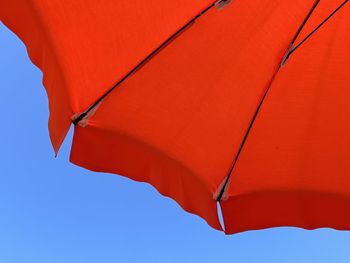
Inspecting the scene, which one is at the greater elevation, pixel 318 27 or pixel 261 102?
pixel 318 27

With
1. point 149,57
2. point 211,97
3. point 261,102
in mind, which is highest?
point 149,57

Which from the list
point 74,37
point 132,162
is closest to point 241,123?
point 132,162

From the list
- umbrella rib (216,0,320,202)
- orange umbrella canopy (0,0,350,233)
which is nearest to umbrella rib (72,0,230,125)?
orange umbrella canopy (0,0,350,233)

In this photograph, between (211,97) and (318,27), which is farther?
(211,97)

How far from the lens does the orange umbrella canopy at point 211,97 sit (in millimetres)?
3463

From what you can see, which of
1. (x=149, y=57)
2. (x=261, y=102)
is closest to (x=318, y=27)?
(x=261, y=102)

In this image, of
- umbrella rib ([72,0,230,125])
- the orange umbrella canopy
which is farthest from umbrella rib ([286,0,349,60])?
umbrella rib ([72,0,230,125])

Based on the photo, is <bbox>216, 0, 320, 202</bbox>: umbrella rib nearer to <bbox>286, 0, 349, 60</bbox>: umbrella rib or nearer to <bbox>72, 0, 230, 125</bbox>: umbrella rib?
<bbox>286, 0, 349, 60</bbox>: umbrella rib

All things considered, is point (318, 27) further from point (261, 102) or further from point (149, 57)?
point (149, 57)

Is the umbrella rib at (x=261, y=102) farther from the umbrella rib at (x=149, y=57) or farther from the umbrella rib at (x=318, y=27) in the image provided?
the umbrella rib at (x=149, y=57)

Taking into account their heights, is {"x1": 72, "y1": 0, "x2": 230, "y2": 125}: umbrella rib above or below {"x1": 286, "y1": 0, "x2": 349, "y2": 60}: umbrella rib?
above

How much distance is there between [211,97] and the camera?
11.8 ft

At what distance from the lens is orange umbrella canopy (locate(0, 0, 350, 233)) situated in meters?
3.46

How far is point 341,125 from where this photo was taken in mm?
3629
